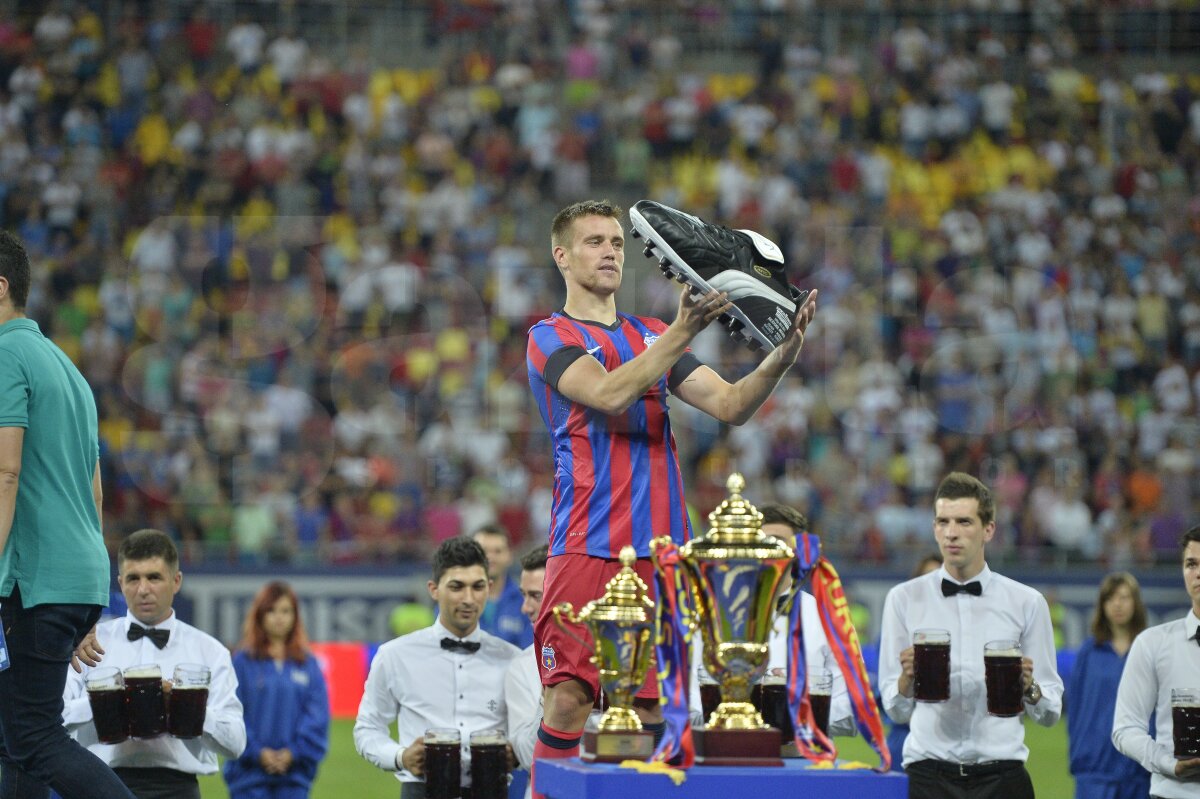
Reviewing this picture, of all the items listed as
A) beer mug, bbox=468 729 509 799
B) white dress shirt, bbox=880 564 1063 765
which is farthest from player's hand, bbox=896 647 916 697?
beer mug, bbox=468 729 509 799

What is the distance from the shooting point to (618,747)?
4.76 m

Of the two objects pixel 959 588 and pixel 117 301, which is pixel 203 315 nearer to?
pixel 117 301

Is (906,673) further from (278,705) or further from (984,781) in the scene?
(278,705)

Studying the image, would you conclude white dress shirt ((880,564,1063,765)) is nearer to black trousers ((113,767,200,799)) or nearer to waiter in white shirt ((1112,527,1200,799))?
waiter in white shirt ((1112,527,1200,799))

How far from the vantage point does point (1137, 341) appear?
21.8 metres

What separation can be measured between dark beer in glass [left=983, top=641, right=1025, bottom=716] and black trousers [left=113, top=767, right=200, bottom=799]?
3552mm

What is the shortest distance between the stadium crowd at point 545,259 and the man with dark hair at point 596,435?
1247 cm

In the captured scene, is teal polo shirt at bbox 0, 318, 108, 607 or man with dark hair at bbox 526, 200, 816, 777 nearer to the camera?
man with dark hair at bbox 526, 200, 816, 777

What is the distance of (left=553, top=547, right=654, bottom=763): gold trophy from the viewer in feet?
15.6

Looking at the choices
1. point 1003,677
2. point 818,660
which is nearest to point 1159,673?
point 1003,677

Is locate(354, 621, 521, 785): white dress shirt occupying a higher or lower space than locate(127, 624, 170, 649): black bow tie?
lower

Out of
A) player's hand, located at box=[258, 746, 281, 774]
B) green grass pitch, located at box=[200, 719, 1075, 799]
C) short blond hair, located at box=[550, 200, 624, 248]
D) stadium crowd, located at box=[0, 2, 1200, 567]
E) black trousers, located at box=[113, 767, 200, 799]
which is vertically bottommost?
green grass pitch, located at box=[200, 719, 1075, 799]

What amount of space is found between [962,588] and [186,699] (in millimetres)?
3433

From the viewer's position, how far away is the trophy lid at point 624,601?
4.79 meters
